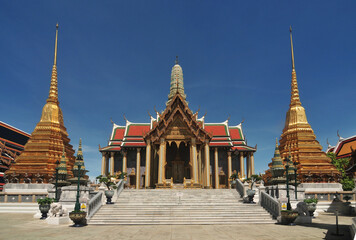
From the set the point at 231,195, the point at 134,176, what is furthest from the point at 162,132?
the point at 231,195

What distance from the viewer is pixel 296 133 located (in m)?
34.4

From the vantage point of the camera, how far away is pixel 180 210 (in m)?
17.6

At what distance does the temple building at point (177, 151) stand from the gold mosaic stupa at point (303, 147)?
5923mm

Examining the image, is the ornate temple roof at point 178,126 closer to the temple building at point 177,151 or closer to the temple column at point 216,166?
the temple building at point 177,151

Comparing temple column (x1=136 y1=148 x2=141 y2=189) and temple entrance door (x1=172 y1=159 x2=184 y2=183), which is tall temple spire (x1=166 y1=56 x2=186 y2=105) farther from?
temple entrance door (x1=172 y1=159 x2=184 y2=183)

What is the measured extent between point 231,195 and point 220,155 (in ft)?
54.2

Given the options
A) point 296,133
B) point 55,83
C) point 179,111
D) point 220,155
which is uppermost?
point 55,83

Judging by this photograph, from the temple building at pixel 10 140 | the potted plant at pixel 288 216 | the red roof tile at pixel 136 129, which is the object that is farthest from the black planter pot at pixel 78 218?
the temple building at pixel 10 140

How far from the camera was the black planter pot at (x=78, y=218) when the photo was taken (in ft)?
46.0

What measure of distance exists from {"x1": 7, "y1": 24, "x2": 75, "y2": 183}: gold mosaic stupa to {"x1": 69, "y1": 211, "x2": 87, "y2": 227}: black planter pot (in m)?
17.4

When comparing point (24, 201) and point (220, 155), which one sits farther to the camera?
point (220, 155)

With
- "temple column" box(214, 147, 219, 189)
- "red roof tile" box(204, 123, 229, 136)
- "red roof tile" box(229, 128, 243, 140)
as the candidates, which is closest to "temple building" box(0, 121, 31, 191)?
"temple column" box(214, 147, 219, 189)

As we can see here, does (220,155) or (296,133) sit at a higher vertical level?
(296,133)

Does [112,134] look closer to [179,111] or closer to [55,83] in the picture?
[55,83]
